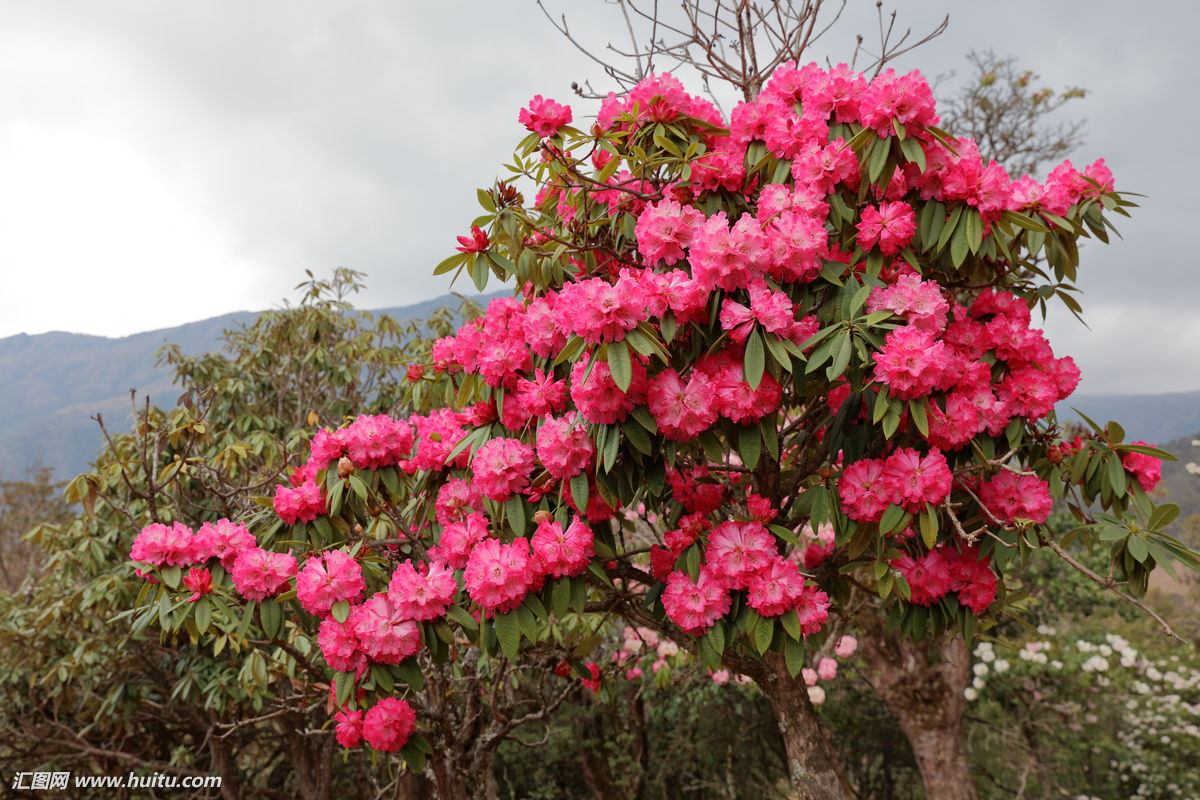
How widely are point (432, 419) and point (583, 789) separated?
17.2ft

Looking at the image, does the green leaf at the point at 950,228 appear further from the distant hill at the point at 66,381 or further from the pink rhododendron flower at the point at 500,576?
the distant hill at the point at 66,381

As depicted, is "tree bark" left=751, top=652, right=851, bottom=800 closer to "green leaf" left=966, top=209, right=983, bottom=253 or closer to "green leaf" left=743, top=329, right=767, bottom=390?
"green leaf" left=743, top=329, right=767, bottom=390

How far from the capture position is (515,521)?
1654mm

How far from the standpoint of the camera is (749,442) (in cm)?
152

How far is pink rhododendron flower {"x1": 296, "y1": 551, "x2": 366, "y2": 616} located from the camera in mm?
1641

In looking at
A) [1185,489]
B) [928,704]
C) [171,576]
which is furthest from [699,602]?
[1185,489]

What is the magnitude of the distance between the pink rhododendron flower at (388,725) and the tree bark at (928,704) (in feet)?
10.8

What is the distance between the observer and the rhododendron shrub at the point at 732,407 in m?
1.48

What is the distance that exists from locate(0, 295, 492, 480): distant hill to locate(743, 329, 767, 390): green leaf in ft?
233

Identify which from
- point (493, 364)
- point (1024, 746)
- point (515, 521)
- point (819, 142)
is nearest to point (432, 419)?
point (493, 364)

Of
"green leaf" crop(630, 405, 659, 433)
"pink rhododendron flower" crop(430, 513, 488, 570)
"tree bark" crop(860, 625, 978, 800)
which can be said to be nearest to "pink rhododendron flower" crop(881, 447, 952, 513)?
"green leaf" crop(630, 405, 659, 433)

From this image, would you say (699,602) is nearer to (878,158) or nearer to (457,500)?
(457,500)

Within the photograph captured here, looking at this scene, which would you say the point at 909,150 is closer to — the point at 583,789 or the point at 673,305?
the point at 673,305

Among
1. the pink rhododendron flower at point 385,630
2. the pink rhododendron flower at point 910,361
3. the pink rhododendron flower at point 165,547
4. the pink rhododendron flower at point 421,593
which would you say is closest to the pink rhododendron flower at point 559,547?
the pink rhododendron flower at point 421,593
